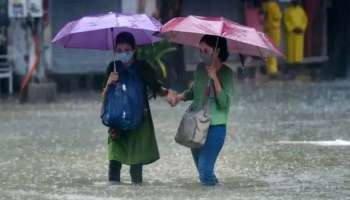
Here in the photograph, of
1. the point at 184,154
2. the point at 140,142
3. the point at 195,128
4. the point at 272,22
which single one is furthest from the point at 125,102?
the point at 272,22

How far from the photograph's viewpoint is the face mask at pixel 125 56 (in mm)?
11094

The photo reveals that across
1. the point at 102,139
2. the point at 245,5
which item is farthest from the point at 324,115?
the point at 245,5

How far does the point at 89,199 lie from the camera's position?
1029 centimetres

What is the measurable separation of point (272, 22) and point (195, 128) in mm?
15315

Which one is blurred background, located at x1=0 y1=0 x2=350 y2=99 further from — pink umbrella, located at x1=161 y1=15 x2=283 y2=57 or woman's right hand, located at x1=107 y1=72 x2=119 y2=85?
pink umbrella, located at x1=161 y1=15 x2=283 y2=57

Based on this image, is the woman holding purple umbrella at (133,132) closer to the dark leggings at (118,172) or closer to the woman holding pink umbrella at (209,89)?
the dark leggings at (118,172)

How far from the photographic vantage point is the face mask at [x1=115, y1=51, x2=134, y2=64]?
Answer: 11094 millimetres

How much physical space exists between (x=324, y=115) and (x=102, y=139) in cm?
455

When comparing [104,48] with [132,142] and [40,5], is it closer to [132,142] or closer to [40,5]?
[132,142]

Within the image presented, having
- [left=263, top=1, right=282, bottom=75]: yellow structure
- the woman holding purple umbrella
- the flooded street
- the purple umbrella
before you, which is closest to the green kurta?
the woman holding purple umbrella

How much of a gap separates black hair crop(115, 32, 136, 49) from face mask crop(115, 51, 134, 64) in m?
0.08

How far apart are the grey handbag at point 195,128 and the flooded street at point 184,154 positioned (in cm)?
50

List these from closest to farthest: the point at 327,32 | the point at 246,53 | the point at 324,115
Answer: the point at 246,53 < the point at 324,115 < the point at 327,32

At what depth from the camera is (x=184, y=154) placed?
558 inches
